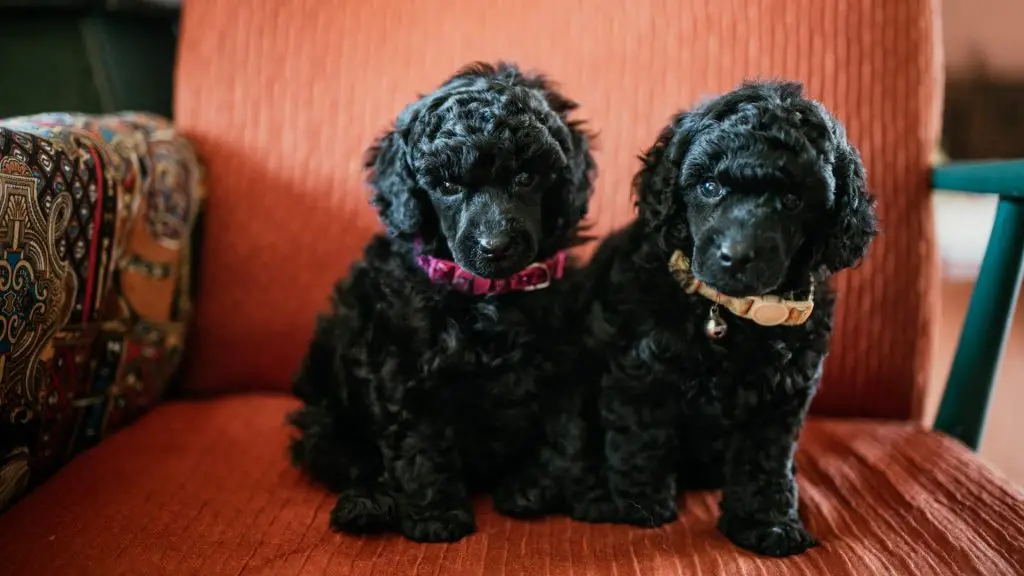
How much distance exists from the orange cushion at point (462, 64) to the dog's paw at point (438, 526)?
689 mm

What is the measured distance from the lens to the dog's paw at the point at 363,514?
138cm

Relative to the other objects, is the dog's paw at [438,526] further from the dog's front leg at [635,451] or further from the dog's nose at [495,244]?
the dog's nose at [495,244]

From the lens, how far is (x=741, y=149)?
4.06 ft

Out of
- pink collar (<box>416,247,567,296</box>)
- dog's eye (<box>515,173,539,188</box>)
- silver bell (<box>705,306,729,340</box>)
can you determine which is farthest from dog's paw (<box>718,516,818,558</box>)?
dog's eye (<box>515,173,539,188</box>)

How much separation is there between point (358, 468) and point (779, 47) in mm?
1296

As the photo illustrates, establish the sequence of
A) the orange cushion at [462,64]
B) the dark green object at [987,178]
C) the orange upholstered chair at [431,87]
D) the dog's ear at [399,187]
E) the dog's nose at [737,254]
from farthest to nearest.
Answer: the orange cushion at [462,64], the orange upholstered chair at [431,87], the dark green object at [987,178], the dog's ear at [399,187], the dog's nose at [737,254]

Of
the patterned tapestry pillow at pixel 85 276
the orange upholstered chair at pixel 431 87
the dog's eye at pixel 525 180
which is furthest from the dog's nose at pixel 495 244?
the patterned tapestry pillow at pixel 85 276

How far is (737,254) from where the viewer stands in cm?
122

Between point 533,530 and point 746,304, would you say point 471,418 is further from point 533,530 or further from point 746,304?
point 746,304

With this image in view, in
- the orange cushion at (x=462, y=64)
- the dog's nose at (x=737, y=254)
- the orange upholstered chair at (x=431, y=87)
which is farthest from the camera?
the orange cushion at (x=462, y=64)

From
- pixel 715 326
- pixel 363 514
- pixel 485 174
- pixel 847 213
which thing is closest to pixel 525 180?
pixel 485 174

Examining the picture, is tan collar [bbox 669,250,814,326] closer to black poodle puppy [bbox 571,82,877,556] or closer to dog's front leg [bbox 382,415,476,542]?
black poodle puppy [bbox 571,82,877,556]

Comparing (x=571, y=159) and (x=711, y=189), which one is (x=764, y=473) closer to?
(x=711, y=189)

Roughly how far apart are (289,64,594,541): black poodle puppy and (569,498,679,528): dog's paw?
0.32 feet
